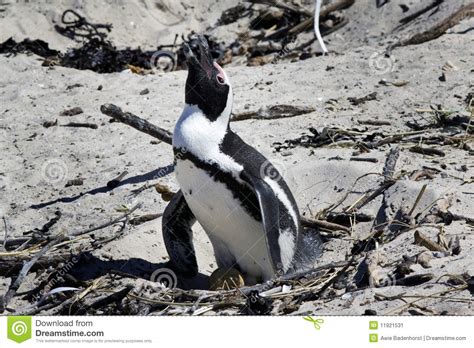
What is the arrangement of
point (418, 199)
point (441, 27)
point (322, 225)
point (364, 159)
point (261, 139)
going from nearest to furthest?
point (418, 199)
point (322, 225)
point (364, 159)
point (261, 139)
point (441, 27)

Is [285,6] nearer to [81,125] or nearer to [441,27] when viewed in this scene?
[441,27]

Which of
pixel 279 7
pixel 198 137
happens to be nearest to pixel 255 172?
pixel 198 137

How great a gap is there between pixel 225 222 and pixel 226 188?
165 mm

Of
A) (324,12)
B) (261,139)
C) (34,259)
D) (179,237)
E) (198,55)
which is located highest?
(198,55)

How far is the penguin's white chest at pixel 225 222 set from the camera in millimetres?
4242

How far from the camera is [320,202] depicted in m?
5.09

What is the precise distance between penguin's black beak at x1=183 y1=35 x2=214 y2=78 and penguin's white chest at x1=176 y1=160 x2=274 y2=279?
0.43 metres

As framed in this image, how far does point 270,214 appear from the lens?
4.17 metres

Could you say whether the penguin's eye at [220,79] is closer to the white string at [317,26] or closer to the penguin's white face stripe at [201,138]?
the penguin's white face stripe at [201,138]

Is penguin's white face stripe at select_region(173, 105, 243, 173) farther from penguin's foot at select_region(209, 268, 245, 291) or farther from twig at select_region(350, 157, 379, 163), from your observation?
twig at select_region(350, 157, 379, 163)

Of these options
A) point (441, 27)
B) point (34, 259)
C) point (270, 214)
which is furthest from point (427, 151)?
point (34, 259)

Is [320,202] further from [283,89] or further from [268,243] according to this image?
[283,89]

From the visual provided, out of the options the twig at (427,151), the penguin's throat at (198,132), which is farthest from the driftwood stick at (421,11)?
the penguin's throat at (198,132)
